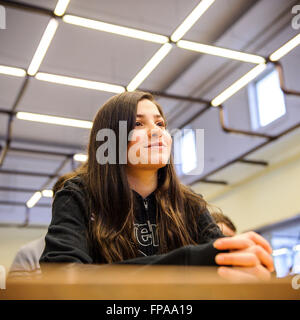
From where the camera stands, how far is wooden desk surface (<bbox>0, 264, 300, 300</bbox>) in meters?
0.32

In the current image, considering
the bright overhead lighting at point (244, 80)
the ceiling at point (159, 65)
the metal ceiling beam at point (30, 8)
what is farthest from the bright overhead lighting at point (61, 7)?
the bright overhead lighting at point (244, 80)

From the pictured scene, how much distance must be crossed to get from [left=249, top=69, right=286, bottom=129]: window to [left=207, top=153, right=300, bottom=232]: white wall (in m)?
0.53

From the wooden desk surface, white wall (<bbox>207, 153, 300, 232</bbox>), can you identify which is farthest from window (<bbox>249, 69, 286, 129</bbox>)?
the wooden desk surface

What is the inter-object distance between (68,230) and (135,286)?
1.16ft

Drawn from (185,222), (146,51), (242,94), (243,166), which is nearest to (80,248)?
(185,222)

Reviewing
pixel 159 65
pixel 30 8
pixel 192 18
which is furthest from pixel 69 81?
pixel 159 65

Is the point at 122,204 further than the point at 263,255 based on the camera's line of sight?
Yes

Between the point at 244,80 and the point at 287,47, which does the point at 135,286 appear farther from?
the point at 244,80

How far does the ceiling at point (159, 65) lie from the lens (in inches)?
156

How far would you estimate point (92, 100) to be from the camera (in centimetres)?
531

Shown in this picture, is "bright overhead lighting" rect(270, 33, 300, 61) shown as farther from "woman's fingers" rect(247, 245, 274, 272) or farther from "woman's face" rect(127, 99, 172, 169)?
"woman's fingers" rect(247, 245, 274, 272)

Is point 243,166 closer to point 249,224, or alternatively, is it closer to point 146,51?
point 249,224

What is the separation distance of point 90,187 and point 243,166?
4.89m

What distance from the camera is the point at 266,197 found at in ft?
17.1
